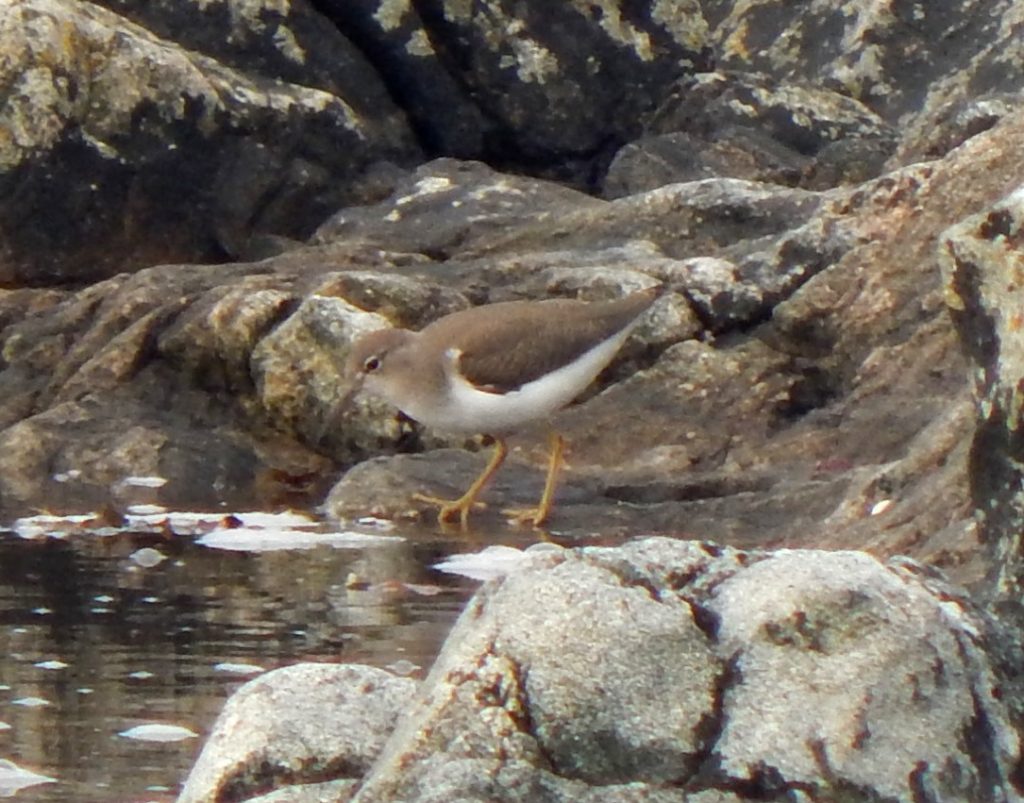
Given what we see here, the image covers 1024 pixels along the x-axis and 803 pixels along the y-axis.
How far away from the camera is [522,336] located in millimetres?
7707

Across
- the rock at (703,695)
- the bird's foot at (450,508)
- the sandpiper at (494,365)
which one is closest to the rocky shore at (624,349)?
the rock at (703,695)

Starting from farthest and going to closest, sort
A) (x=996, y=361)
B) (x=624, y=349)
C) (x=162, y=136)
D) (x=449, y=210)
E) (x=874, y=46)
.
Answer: (x=874, y=46)
(x=162, y=136)
(x=449, y=210)
(x=624, y=349)
(x=996, y=361)

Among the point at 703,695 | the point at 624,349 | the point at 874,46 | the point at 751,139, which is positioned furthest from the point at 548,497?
the point at 874,46

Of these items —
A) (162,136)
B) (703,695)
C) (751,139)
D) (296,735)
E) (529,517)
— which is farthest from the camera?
(751,139)

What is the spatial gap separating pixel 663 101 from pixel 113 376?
4847 mm

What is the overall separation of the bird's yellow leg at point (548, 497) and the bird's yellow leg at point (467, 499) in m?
0.16

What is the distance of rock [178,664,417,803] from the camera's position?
10.7ft

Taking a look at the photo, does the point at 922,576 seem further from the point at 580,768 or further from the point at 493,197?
the point at 493,197

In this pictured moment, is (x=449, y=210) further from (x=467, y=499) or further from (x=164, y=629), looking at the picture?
(x=164, y=629)

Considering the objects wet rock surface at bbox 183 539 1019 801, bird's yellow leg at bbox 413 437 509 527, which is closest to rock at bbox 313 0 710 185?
bird's yellow leg at bbox 413 437 509 527

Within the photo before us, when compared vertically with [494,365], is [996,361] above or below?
above

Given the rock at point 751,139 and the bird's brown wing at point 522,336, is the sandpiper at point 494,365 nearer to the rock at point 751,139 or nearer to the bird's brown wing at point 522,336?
the bird's brown wing at point 522,336

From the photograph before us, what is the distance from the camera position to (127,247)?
36.8ft

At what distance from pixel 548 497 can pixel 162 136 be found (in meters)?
4.44
